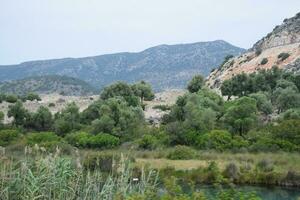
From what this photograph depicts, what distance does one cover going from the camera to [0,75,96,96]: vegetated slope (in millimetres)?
155500

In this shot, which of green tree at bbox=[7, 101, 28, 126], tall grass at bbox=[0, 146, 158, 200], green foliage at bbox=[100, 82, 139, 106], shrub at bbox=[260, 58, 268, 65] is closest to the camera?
tall grass at bbox=[0, 146, 158, 200]

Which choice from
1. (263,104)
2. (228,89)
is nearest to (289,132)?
(263,104)

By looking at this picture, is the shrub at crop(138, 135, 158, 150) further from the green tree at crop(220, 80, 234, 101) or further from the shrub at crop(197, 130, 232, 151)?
the green tree at crop(220, 80, 234, 101)

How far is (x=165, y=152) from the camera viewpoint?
47.2 m

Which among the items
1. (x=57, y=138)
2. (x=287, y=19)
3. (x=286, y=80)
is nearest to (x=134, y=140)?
(x=57, y=138)

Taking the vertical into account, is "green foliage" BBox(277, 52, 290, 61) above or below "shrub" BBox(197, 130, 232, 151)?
above

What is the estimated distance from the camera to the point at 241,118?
55.5m

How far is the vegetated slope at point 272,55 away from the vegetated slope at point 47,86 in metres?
51.4

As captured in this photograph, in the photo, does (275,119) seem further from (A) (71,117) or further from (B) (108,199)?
(B) (108,199)

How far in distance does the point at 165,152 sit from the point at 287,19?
8314 centimetres

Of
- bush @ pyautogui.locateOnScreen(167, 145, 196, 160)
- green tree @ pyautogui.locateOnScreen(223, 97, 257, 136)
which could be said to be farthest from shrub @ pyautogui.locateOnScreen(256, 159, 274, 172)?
green tree @ pyautogui.locateOnScreen(223, 97, 257, 136)

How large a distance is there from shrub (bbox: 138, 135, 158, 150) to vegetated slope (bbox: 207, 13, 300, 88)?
143 feet

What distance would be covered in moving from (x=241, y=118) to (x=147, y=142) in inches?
396

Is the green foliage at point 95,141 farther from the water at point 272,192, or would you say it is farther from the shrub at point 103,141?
the water at point 272,192
